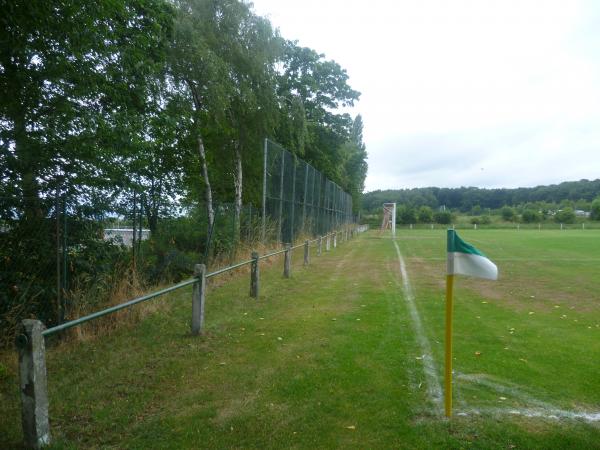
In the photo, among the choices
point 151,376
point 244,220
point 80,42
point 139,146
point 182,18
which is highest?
point 182,18

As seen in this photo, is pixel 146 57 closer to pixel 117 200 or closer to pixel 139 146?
pixel 139 146

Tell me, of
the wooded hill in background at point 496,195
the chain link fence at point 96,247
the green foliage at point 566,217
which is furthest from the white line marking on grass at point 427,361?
the wooded hill in background at point 496,195

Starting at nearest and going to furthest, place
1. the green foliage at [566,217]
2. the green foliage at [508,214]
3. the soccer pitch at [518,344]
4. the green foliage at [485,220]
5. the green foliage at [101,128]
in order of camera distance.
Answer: the soccer pitch at [518,344], the green foliage at [101,128], the green foliage at [566,217], the green foliage at [485,220], the green foliage at [508,214]

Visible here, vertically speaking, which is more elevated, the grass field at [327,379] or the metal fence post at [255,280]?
the metal fence post at [255,280]

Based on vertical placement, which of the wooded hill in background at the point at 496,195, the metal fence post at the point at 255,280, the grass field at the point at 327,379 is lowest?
the grass field at the point at 327,379

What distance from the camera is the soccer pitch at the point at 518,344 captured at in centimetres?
461

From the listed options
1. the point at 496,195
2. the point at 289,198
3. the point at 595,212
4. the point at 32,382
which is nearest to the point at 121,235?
the point at 32,382

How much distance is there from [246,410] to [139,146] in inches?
288

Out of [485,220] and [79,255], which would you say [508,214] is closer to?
[485,220]

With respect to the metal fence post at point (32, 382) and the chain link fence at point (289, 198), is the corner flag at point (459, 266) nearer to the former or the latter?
the metal fence post at point (32, 382)

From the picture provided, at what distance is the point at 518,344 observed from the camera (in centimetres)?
660

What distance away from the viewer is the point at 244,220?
15930 millimetres

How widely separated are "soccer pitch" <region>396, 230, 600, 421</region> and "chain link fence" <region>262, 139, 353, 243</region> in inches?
271

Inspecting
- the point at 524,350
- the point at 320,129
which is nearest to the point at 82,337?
the point at 524,350
